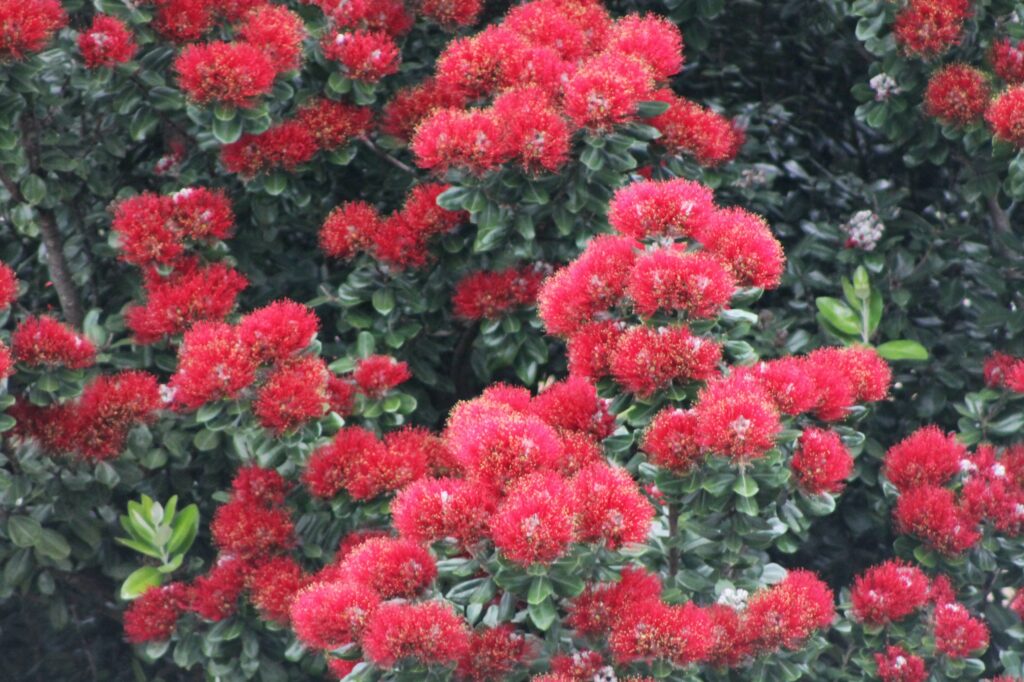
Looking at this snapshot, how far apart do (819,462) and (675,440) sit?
35 centimetres

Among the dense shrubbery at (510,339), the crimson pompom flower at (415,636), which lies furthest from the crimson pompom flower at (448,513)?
the crimson pompom flower at (415,636)

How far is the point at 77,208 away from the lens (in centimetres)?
337

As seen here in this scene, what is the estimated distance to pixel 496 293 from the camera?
302 cm

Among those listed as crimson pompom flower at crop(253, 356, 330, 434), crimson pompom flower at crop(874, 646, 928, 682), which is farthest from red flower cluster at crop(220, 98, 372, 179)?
crimson pompom flower at crop(874, 646, 928, 682)

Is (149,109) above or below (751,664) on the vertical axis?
above

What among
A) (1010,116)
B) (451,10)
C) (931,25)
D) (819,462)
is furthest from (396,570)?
(931,25)

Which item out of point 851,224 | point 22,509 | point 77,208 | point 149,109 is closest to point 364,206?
point 149,109

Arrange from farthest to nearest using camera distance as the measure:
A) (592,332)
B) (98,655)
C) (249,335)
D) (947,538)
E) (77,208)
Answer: (98,655) → (77,208) → (947,538) → (249,335) → (592,332)

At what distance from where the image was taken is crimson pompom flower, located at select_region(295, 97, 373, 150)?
10.2 ft

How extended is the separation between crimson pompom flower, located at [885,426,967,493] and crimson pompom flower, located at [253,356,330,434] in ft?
4.29

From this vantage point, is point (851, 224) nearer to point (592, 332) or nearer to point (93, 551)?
point (592, 332)

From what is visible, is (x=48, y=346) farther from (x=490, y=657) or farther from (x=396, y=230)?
(x=490, y=657)

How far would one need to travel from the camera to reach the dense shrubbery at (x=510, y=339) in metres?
2.24

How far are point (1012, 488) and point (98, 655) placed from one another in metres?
2.43
